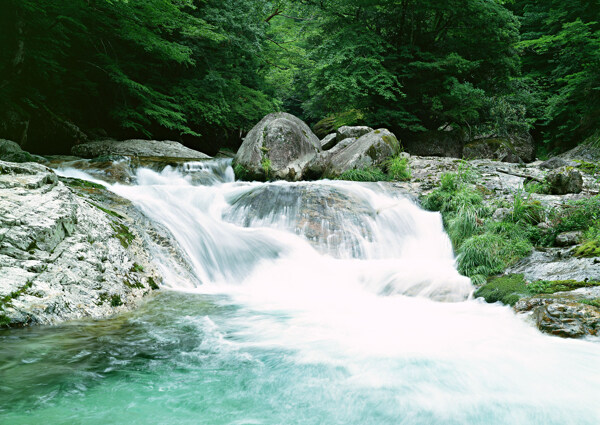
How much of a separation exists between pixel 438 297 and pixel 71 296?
14.5 ft

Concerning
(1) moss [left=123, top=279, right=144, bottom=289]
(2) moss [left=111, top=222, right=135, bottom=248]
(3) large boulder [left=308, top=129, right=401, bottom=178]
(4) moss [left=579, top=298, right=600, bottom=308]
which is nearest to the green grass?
(4) moss [left=579, top=298, right=600, bottom=308]

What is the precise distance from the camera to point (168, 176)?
32.0 ft

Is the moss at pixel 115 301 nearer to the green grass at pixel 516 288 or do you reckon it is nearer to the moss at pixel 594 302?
the green grass at pixel 516 288

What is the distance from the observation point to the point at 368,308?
4660mm

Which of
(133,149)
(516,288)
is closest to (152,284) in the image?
(516,288)

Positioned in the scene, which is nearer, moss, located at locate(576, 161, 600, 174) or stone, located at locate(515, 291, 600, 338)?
stone, located at locate(515, 291, 600, 338)

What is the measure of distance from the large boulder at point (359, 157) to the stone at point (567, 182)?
4.23 m

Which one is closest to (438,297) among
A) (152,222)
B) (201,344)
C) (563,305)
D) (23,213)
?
(563,305)

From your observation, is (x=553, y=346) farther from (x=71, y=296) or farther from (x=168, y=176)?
(x=168, y=176)

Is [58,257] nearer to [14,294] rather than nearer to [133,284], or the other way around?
[14,294]

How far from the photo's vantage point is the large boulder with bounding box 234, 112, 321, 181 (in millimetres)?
10594

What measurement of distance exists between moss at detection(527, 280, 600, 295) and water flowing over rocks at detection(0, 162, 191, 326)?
462 cm

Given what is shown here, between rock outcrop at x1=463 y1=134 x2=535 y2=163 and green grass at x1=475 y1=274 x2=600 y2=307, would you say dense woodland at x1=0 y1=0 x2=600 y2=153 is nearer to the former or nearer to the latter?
rock outcrop at x1=463 y1=134 x2=535 y2=163

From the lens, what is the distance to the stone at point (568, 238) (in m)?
5.36
